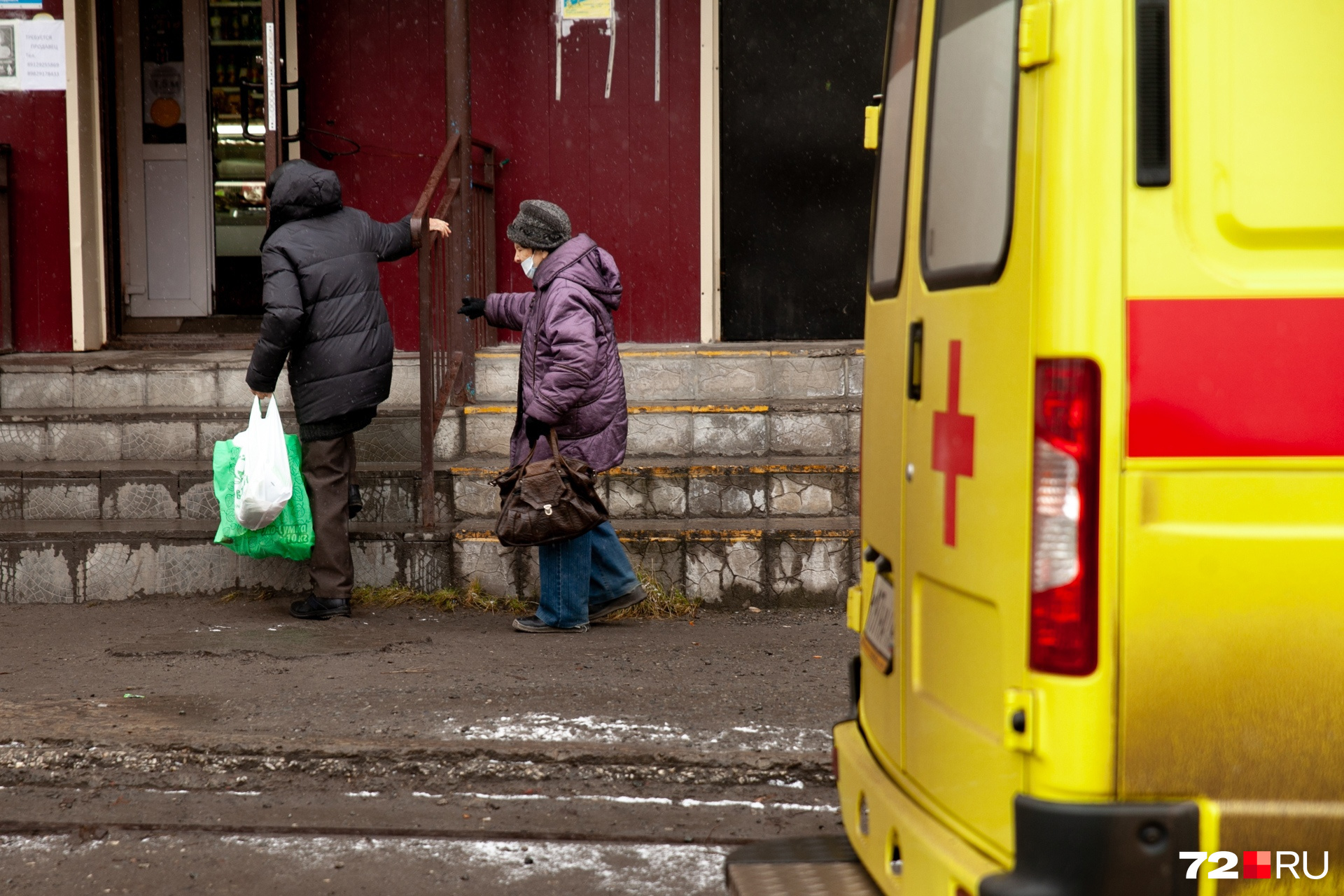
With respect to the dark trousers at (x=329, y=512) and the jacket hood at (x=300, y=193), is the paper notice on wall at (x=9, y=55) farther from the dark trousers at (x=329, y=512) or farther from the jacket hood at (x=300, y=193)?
the dark trousers at (x=329, y=512)

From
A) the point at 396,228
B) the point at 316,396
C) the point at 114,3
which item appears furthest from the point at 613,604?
the point at 114,3

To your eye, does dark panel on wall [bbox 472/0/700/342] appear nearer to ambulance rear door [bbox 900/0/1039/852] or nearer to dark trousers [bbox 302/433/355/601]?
dark trousers [bbox 302/433/355/601]

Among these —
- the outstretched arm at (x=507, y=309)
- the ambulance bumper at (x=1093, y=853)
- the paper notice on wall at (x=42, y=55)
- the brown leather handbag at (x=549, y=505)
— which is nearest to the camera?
the ambulance bumper at (x=1093, y=853)

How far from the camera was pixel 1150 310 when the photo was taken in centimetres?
196

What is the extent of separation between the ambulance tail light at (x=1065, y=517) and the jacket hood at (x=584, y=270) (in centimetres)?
372

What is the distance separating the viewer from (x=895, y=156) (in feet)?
9.16

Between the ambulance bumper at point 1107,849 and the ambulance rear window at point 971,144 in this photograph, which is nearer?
the ambulance bumper at point 1107,849

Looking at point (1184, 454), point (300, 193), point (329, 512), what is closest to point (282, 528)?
point (329, 512)

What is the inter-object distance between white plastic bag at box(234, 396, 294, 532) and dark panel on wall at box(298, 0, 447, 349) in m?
2.82

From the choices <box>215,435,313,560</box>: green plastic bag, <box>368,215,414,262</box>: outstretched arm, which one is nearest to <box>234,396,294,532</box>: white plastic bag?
<box>215,435,313,560</box>: green plastic bag

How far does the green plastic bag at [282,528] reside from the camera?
5.82 metres

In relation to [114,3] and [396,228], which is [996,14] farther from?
[114,3]

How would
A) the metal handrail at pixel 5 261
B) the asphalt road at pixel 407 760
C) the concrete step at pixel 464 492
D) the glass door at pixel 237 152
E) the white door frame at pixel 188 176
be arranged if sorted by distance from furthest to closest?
the glass door at pixel 237 152
the white door frame at pixel 188 176
the metal handrail at pixel 5 261
the concrete step at pixel 464 492
the asphalt road at pixel 407 760

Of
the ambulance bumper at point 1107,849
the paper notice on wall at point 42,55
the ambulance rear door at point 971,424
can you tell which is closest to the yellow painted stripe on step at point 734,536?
the ambulance rear door at point 971,424
